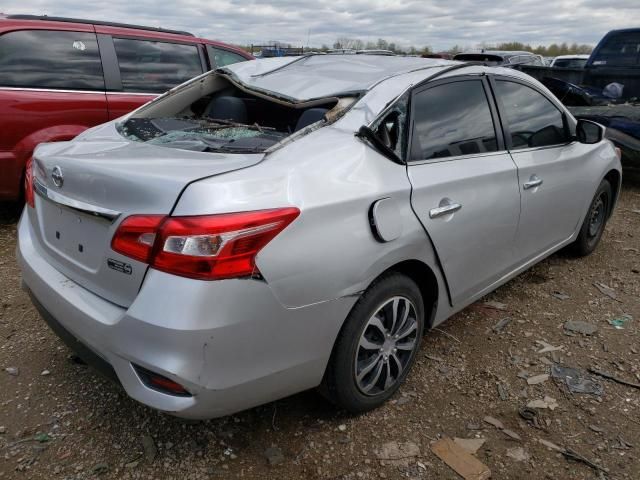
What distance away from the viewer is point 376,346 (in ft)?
7.66

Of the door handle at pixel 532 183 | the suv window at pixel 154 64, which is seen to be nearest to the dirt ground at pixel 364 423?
the door handle at pixel 532 183

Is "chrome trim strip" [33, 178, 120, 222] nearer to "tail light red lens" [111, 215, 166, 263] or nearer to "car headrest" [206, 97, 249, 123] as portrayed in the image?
→ "tail light red lens" [111, 215, 166, 263]

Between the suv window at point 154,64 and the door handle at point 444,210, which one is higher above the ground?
the suv window at point 154,64

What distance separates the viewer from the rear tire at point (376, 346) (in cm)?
216

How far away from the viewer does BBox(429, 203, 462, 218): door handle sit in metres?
2.39

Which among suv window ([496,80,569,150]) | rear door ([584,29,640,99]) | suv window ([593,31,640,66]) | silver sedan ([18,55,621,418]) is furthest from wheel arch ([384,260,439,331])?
suv window ([593,31,640,66])

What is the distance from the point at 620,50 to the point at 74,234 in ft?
29.2

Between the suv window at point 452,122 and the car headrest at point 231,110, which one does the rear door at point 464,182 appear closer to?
the suv window at point 452,122

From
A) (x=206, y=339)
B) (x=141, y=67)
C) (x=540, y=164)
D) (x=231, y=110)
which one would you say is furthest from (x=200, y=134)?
(x=141, y=67)

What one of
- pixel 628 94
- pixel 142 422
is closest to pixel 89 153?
pixel 142 422

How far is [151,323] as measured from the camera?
172 centimetres

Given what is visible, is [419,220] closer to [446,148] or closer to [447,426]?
[446,148]

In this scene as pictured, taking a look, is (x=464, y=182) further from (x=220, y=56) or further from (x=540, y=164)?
(x=220, y=56)

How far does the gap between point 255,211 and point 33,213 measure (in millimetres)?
1320
